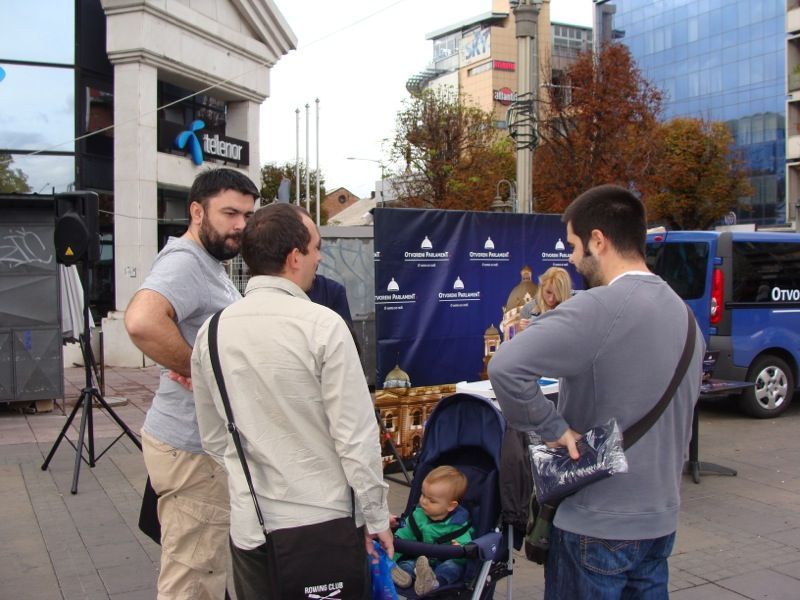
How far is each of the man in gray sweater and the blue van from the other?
756 centimetres

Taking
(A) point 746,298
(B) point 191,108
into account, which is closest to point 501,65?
(B) point 191,108

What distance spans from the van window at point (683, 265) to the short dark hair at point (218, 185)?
753 centimetres

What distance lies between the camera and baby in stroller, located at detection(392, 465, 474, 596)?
3.41 m

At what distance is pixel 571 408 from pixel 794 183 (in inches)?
1880

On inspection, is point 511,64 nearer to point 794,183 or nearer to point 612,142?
point 794,183

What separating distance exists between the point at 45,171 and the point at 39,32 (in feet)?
9.27

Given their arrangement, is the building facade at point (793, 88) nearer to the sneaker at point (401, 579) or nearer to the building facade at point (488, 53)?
the sneaker at point (401, 579)

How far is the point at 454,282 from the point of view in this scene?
727 cm

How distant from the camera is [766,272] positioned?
9836mm

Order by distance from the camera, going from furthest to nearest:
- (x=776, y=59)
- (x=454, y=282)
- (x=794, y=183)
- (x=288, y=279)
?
1. (x=776, y=59)
2. (x=794, y=183)
3. (x=454, y=282)
4. (x=288, y=279)

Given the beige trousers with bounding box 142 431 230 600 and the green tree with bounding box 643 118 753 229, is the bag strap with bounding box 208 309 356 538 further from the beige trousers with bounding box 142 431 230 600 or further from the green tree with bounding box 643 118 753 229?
the green tree with bounding box 643 118 753 229

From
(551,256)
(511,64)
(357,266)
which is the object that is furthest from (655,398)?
(511,64)

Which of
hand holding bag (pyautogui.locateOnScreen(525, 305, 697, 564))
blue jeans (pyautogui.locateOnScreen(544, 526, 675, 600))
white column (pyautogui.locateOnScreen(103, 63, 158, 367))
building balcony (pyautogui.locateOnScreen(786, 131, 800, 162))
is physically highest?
building balcony (pyautogui.locateOnScreen(786, 131, 800, 162))

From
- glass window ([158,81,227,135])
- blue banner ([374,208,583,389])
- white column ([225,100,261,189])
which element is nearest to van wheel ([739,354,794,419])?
blue banner ([374,208,583,389])
